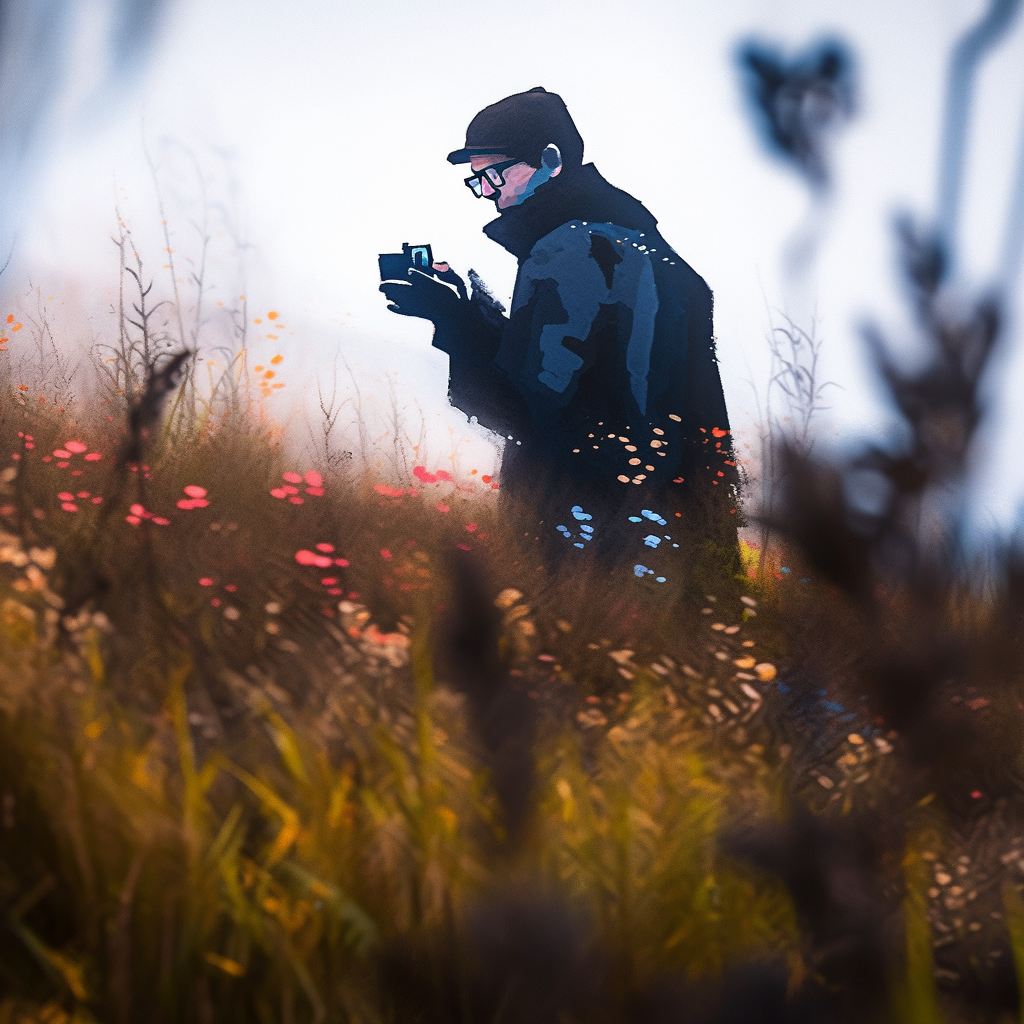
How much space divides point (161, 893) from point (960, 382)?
103cm

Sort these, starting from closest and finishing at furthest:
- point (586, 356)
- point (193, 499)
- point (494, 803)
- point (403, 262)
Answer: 1. point (494, 803)
2. point (193, 499)
3. point (586, 356)
4. point (403, 262)

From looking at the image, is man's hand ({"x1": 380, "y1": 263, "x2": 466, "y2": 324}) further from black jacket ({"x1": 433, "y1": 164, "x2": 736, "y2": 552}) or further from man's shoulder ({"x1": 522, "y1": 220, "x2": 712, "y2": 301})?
man's shoulder ({"x1": 522, "y1": 220, "x2": 712, "y2": 301})

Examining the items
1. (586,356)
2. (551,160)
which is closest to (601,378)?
(586,356)

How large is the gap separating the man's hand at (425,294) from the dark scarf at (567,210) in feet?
1.13

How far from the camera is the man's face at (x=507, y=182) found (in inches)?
131

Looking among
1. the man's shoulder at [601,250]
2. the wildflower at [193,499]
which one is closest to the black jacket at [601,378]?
the man's shoulder at [601,250]

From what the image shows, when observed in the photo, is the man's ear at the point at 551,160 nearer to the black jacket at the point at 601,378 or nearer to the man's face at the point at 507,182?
the man's face at the point at 507,182

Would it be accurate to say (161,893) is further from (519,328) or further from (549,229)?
(549,229)

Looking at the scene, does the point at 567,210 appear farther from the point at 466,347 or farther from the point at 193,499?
the point at 193,499

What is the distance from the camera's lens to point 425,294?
124 inches

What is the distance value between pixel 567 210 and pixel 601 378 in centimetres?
76

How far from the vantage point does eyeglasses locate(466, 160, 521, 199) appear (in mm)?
3361

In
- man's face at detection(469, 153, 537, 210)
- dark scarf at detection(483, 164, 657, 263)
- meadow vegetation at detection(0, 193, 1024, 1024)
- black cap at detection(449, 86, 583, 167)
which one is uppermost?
black cap at detection(449, 86, 583, 167)

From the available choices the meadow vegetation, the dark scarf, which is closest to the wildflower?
the meadow vegetation
